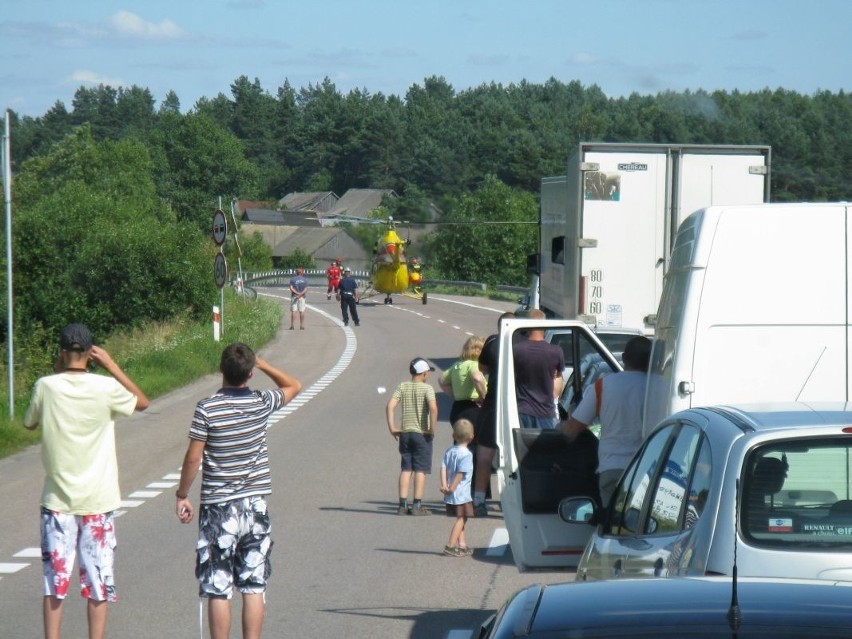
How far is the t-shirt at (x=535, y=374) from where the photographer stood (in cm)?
1124

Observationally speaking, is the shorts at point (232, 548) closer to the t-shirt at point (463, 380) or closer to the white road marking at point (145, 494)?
the t-shirt at point (463, 380)

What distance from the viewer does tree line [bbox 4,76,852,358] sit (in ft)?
150

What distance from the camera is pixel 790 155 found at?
7031 centimetres

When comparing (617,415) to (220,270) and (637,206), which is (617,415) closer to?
(637,206)

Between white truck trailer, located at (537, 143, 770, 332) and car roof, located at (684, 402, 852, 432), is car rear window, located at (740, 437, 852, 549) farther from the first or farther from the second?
white truck trailer, located at (537, 143, 770, 332)

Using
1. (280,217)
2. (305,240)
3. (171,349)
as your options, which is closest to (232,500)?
(171,349)

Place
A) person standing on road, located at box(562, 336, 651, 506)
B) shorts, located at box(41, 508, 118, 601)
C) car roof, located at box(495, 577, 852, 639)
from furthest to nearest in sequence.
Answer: person standing on road, located at box(562, 336, 651, 506)
shorts, located at box(41, 508, 118, 601)
car roof, located at box(495, 577, 852, 639)

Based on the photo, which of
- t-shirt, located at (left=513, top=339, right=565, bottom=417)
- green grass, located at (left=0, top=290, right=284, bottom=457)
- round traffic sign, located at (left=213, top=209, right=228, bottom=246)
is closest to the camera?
t-shirt, located at (left=513, top=339, right=565, bottom=417)

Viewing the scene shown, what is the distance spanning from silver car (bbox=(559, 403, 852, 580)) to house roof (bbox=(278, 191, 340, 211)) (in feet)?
558

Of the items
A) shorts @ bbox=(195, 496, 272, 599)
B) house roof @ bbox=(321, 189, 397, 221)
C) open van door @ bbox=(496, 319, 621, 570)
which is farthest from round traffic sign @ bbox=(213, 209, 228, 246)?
house roof @ bbox=(321, 189, 397, 221)

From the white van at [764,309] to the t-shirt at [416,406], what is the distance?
5.45 meters

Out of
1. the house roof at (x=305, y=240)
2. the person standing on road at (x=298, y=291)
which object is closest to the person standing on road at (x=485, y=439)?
the person standing on road at (x=298, y=291)

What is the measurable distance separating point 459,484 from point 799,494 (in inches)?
249

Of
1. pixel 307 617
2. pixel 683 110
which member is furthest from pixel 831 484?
pixel 683 110
